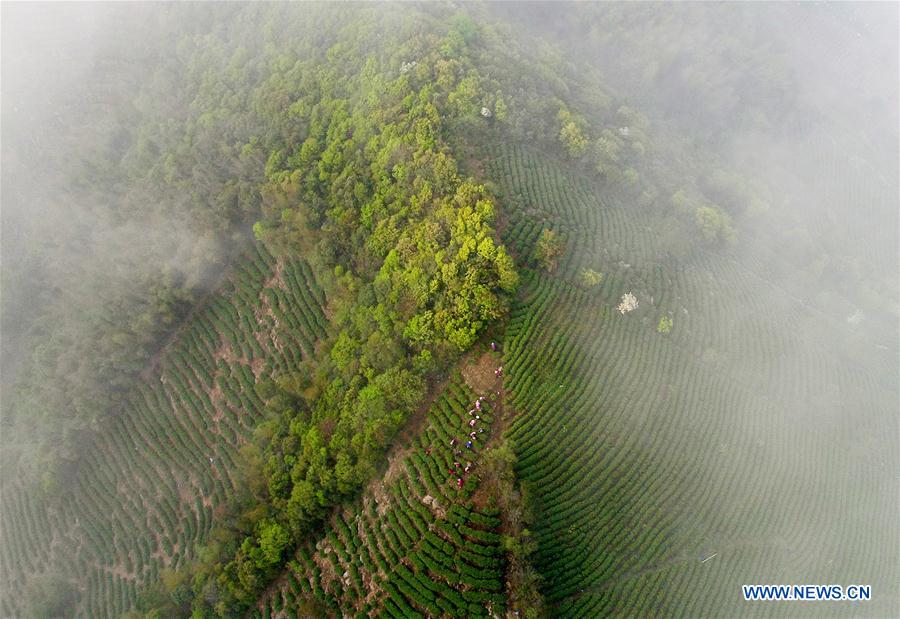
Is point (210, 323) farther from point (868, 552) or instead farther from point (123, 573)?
point (868, 552)

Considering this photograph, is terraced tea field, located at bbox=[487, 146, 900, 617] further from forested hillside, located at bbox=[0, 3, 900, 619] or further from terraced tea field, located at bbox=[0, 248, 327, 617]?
terraced tea field, located at bbox=[0, 248, 327, 617]

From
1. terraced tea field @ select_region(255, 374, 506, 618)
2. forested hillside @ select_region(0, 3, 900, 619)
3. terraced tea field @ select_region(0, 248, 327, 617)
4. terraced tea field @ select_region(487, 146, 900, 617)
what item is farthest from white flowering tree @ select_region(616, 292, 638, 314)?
terraced tea field @ select_region(0, 248, 327, 617)

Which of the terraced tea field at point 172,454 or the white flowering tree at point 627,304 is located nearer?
the white flowering tree at point 627,304

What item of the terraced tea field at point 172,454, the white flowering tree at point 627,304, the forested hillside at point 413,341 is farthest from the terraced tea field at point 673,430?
the terraced tea field at point 172,454

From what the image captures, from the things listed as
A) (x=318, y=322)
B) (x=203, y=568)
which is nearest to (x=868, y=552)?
(x=318, y=322)

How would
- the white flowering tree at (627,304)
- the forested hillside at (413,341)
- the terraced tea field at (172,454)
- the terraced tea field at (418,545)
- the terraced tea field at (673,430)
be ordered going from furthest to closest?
the terraced tea field at (172,454) < the white flowering tree at (627,304) < the forested hillside at (413,341) < the terraced tea field at (673,430) < the terraced tea field at (418,545)

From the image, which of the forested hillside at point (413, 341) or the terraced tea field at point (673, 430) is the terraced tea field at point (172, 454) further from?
the terraced tea field at point (673, 430)
